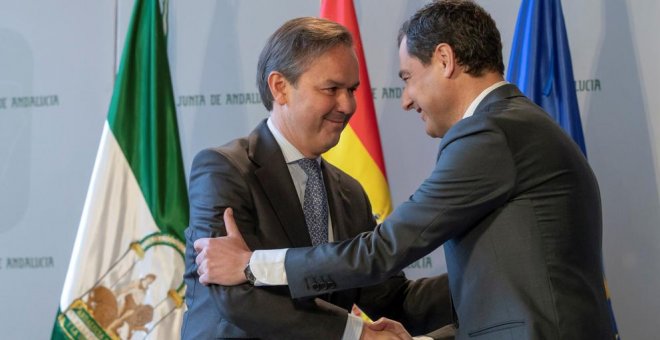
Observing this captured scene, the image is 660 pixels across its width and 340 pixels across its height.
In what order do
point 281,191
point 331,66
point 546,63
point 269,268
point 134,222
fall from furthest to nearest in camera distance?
point 134,222 → point 546,63 → point 331,66 → point 281,191 → point 269,268

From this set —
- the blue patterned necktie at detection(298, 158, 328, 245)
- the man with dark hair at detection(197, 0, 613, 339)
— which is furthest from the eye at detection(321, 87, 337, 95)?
the man with dark hair at detection(197, 0, 613, 339)

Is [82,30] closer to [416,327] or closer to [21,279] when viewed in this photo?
[21,279]

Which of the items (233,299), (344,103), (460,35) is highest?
(460,35)

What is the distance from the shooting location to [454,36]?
246 centimetres

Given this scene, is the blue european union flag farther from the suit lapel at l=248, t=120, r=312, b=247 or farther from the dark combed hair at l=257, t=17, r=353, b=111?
the suit lapel at l=248, t=120, r=312, b=247

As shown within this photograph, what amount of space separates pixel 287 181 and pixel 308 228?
0.55 ft

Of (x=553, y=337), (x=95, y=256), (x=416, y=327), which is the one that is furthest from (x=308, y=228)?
(x=95, y=256)

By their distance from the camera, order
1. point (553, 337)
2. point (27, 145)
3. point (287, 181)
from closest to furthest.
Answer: point (553, 337)
point (287, 181)
point (27, 145)

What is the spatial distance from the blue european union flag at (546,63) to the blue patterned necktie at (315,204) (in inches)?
63.0

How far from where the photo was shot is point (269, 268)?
7.78 feet

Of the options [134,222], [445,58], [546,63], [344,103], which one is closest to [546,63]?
[546,63]

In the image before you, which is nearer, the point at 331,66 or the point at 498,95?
the point at 498,95

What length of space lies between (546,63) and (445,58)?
1.78 metres

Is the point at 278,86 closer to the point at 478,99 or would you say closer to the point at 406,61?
the point at 406,61
